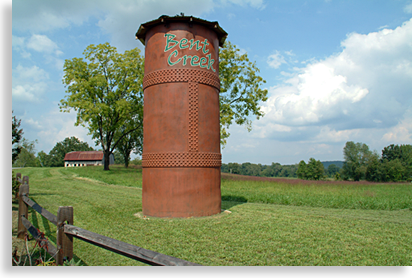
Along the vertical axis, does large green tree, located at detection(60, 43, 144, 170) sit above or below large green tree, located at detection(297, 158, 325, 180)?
above

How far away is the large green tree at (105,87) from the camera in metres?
29.1

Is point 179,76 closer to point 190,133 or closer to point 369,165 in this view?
point 190,133

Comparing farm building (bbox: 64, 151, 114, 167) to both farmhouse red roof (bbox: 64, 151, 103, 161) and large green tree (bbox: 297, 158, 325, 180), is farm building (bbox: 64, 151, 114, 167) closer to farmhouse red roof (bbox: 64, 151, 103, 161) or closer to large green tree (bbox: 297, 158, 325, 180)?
farmhouse red roof (bbox: 64, 151, 103, 161)

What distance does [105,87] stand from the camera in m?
31.3

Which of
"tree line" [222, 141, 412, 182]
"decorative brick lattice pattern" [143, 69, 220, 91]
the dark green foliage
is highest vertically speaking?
"decorative brick lattice pattern" [143, 69, 220, 91]

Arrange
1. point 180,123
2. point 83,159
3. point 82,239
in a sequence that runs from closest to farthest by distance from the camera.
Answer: point 82,239
point 180,123
point 83,159

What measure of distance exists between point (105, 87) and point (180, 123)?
25.5 metres

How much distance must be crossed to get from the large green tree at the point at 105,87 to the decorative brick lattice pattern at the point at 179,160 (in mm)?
21144

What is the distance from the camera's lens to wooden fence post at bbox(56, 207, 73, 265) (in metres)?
4.36

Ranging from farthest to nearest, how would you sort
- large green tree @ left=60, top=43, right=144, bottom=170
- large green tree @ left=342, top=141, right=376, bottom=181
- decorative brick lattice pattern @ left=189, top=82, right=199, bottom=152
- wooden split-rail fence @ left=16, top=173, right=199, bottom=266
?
large green tree @ left=342, top=141, right=376, bottom=181, large green tree @ left=60, top=43, right=144, bottom=170, decorative brick lattice pattern @ left=189, top=82, right=199, bottom=152, wooden split-rail fence @ left=16, top=173, right=199, bottom=266

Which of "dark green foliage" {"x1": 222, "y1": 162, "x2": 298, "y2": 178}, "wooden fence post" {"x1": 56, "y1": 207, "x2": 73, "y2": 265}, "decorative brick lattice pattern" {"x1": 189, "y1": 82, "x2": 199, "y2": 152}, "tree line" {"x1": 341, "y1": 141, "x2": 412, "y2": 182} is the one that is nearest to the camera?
"wooden fence post" {"x1": 56, "y1": 207, "x2": 73, "y2": 265}

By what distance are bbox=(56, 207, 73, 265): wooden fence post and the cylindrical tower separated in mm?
4482

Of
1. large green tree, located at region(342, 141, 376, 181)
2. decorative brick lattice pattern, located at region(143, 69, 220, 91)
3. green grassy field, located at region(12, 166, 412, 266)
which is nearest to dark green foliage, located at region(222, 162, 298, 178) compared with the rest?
large green tree, located at region(342, 141, 376, 181)

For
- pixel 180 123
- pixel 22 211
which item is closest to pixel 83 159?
pixel 22 211
